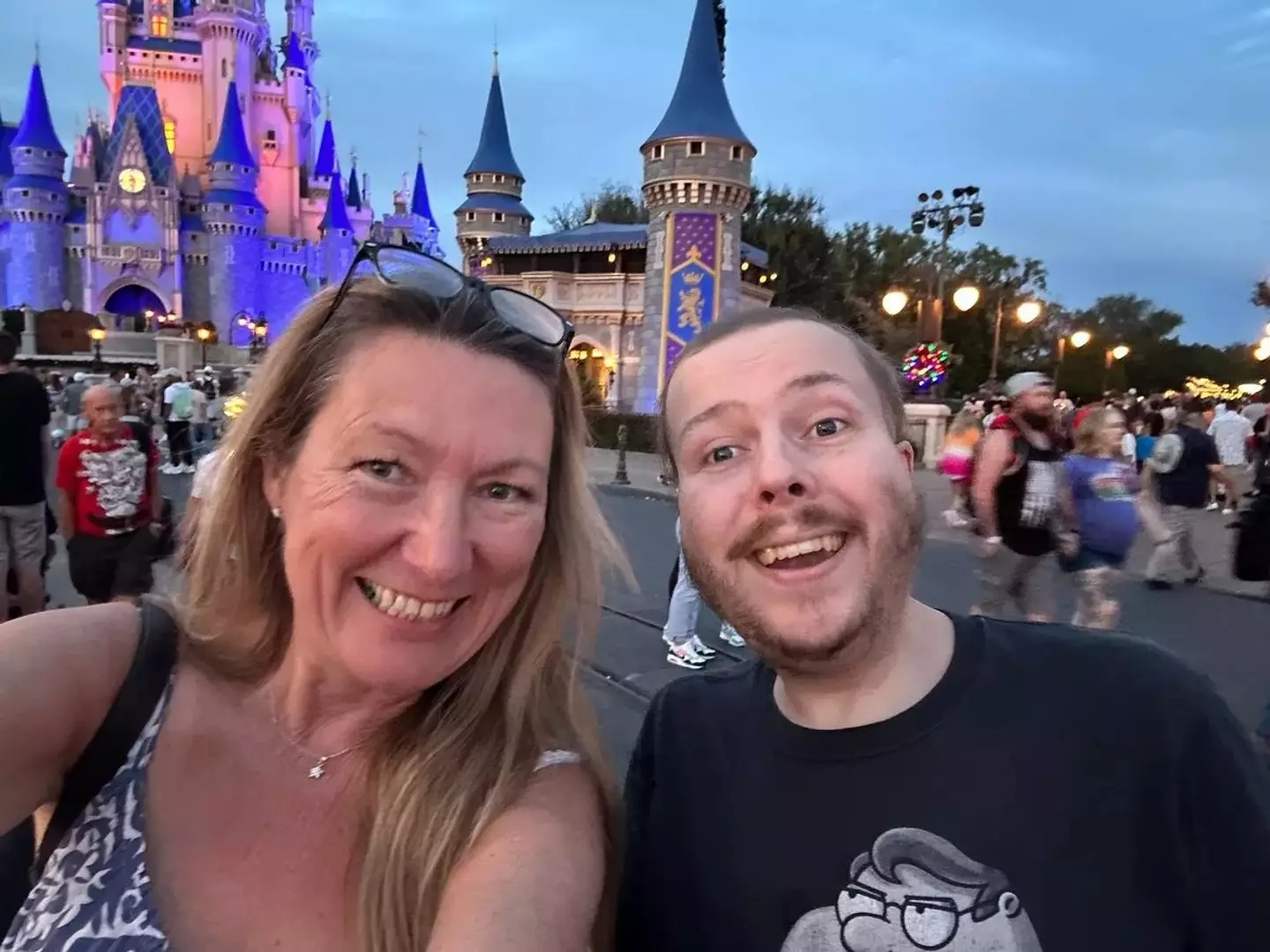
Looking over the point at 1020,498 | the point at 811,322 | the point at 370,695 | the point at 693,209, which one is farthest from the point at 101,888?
the point at 693,209

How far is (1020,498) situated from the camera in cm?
513

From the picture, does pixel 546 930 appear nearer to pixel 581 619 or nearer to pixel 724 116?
pixel 581 619

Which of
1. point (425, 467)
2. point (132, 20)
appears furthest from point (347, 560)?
point (132, 20)

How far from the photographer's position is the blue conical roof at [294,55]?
5659 cm

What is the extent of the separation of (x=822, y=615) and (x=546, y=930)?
576 millimetres

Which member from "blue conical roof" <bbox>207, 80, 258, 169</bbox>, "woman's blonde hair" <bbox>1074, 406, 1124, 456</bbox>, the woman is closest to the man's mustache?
the woman

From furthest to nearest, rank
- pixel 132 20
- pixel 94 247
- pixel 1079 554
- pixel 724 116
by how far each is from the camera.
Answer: pixel 132 20 → pixel 94 247 → pixel 724 116 → pixel 1079 554

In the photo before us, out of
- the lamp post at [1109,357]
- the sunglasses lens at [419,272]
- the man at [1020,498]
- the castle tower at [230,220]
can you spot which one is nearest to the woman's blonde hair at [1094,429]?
the man at [1020,498]

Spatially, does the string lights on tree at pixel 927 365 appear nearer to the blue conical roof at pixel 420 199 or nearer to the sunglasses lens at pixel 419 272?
the sunglasses lens at pixel 419 272

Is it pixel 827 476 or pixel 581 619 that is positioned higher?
pixel 827 476

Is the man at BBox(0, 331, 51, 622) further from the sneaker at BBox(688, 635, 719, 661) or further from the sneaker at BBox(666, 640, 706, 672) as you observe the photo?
the sneaker at BBox(688, 635, 719, 661)

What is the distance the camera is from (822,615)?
1289 mm

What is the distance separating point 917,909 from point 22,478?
19.3 feet

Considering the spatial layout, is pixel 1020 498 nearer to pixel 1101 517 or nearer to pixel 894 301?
pixel 1101 517
